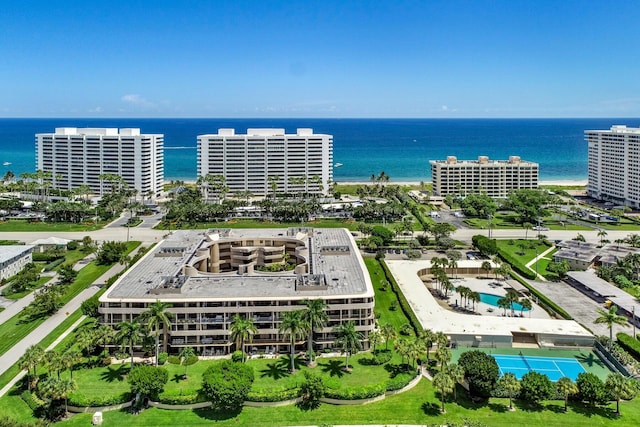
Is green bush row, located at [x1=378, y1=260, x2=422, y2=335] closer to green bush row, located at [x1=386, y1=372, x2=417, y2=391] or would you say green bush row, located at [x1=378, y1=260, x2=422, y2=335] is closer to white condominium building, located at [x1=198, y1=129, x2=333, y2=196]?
green bush row, located at [x1=386, y1=372, x2=417, y2=391]

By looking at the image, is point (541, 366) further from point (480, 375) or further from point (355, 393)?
point (355, 393)

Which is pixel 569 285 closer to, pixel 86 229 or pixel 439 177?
Answer: pixel 439 177

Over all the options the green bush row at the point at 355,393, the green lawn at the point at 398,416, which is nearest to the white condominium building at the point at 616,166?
the green lawn at the point at 398,416

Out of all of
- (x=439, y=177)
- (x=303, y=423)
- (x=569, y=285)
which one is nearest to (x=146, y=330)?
(x=303, y=423)

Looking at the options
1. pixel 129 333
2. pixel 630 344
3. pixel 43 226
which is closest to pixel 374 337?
pixel 129 333

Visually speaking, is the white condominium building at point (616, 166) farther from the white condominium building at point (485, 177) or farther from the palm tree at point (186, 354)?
the palm tree at point (186, 354)

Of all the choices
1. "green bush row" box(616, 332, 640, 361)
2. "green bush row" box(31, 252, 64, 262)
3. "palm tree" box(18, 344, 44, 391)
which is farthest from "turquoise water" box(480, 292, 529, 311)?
"green bush row" box(31, 252, 64, 262)

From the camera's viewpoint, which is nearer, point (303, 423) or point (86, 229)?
point (303, 423)
